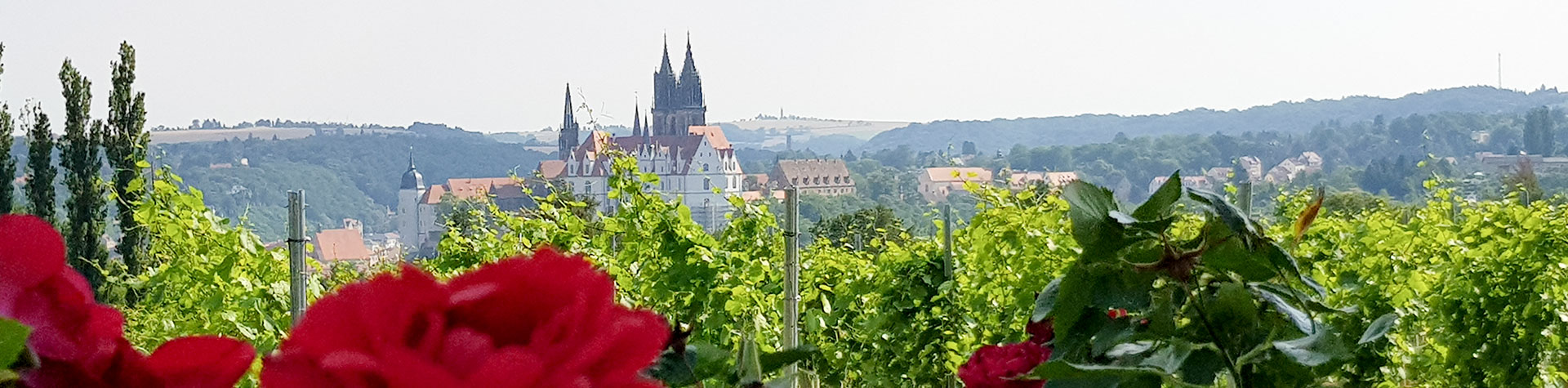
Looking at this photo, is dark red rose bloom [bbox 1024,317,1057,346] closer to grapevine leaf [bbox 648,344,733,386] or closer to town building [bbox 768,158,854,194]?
grapevine leaf [bbox 648,344,733,386]

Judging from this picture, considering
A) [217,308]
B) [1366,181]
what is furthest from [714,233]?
[1366,181]

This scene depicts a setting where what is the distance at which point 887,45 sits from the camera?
47156mm

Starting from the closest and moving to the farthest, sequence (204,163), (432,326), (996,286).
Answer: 1. (432,326)
2. (996,286)
3. (204,163)

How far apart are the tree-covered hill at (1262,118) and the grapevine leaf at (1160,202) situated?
4106 centimetres

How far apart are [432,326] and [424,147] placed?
5354cm

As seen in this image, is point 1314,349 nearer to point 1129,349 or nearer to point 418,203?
point 1129,349

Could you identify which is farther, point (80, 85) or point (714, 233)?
point (80, 85)

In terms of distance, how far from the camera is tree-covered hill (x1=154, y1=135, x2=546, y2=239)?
38.6 meters

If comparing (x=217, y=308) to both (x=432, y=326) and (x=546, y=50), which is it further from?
(x=546, y=50)

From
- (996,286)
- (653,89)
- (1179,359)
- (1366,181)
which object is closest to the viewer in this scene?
(1179,359)

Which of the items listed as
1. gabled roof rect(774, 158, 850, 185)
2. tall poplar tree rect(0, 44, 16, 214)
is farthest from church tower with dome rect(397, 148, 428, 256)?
tall poplar tree rect(0, 44, 16, 214)

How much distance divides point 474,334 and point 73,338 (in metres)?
0.13

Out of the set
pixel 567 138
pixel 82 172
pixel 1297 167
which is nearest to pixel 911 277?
pixel 82 172

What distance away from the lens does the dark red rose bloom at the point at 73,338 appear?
0.32 meters
